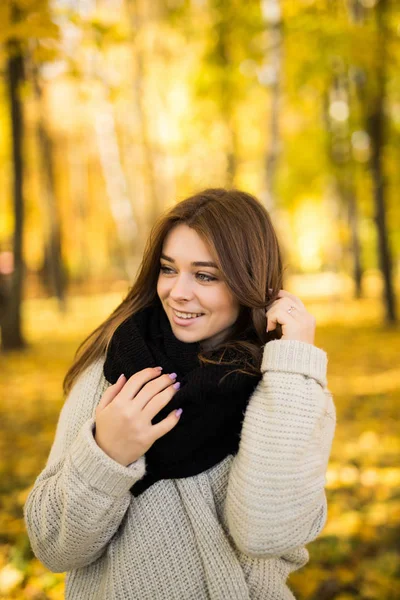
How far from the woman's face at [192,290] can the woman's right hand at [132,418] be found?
0.72 ft

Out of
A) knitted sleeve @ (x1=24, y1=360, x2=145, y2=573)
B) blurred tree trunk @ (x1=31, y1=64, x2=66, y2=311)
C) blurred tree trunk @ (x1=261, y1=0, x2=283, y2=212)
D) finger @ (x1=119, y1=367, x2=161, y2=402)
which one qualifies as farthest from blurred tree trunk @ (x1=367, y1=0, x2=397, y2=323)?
knitted sleeve @ (x1=24, y1=360, x2=145, y2=573)

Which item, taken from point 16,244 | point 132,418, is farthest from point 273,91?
point 132,418

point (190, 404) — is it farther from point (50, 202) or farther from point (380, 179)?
point (50, 202)

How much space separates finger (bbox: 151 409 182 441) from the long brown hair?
0.62 ft

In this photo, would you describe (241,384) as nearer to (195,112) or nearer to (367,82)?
(367,82)

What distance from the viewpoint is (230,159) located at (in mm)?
13750

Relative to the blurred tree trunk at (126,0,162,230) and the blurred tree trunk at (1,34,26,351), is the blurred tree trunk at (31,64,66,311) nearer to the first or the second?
the blurred tree trunk at (1,34,26,351)

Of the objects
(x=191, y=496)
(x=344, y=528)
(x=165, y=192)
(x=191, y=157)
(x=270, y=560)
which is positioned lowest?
(x=344, y=528)

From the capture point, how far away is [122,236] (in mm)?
11523

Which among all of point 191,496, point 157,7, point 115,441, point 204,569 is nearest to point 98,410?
point 115,441

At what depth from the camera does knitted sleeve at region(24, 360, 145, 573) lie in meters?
1.44

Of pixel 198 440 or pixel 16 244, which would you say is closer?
pixel 198 440

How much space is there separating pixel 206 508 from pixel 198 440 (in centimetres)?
20

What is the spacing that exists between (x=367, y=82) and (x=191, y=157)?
4742mm
